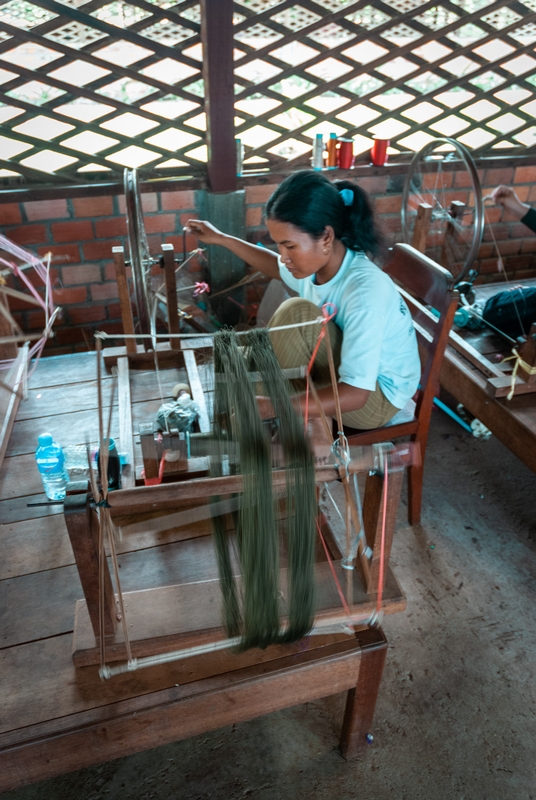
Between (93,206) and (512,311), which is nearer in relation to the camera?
(512,311)

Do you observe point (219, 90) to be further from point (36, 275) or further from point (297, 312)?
point (297, 312)

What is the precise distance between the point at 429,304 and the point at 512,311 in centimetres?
73

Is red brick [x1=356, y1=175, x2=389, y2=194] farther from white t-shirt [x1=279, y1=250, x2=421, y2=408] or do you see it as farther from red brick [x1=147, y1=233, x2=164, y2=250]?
white t-shirt [x1=279, y1=250, x2=421, y2=408]

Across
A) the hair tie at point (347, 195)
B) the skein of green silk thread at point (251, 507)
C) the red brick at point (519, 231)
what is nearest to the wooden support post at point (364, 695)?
the skein of green silk thread at point (251, 507)

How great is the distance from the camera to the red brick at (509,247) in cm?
341

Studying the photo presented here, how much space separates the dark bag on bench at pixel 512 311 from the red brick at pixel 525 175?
1.32m

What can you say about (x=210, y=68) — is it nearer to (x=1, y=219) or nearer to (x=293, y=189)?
(x=1, y=219)

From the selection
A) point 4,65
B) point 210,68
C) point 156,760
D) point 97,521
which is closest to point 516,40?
point 210,68

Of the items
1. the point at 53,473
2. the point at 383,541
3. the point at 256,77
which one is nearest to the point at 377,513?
the point at 383,541

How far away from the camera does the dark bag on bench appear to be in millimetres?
2209

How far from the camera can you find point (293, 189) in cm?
143

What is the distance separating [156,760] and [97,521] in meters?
0.79

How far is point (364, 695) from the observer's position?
127 centimetres

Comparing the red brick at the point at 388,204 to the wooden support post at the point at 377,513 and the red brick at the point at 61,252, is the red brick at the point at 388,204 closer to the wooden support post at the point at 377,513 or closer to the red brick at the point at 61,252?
the red brick at the point at 61,252
